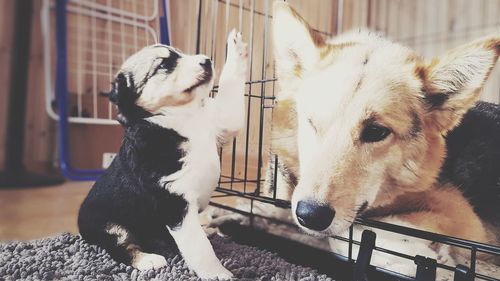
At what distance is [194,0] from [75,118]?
1.07 meters

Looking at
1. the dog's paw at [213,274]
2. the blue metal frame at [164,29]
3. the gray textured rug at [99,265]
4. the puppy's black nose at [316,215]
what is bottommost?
the gray textured rug at [99,265]

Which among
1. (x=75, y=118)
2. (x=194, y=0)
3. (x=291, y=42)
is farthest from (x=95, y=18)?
(x=291, y=42)

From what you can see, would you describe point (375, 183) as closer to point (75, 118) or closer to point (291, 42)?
point (291, 42)

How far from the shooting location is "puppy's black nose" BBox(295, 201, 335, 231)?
1.97 feet

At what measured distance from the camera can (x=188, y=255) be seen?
67 cm

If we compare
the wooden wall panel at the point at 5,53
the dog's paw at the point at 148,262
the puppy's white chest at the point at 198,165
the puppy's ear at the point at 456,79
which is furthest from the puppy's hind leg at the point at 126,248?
the wooden wall panel at the point at 5,53

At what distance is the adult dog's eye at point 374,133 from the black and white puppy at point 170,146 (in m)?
0.23

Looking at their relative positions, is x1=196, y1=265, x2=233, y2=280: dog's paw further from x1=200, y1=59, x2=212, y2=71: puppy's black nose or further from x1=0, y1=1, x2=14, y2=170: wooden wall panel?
x1=0, y1=1, x2=14, y2=170: wooden wall panel

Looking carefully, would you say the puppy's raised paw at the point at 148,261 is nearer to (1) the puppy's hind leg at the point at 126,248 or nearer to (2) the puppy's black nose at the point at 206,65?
(1) the puppy's hind leg at the point at 126,248

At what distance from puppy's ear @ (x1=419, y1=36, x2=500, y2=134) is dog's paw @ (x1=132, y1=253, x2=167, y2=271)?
529 millimetres

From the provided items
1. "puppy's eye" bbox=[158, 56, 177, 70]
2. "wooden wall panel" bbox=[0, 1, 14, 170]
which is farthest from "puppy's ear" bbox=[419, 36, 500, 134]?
"wooden wall panel" bbox=[0, 1, 14, 170]

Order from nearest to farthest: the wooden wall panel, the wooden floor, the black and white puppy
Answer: the black and white puppy < the wooden floor < the wooden wall panel

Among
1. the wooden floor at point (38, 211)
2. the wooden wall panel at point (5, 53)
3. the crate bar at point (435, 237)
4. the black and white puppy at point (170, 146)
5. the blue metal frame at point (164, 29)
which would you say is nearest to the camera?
the crate bar at point (435, 237)

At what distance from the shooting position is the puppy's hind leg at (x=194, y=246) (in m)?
0.67
